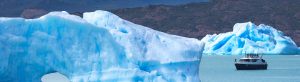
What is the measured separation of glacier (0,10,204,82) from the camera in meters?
16.2

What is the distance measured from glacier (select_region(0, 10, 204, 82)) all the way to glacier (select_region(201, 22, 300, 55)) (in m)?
46.7

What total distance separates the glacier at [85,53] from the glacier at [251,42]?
46744 mm

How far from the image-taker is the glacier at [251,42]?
6462cm

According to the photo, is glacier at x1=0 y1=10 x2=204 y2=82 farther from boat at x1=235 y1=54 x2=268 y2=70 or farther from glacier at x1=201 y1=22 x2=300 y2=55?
glacier at x1=201 y1=22 x2=300 y2=55

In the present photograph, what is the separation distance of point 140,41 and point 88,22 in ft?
3.81

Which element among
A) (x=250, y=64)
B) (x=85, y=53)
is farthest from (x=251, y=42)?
(x=85, y=53)

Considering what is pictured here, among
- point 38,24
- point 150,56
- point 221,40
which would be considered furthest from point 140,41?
point 221,40

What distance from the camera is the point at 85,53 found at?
1648 cm

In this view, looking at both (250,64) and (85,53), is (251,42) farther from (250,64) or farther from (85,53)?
(85,53)

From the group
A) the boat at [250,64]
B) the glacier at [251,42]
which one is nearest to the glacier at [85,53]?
the boat at [250,64]

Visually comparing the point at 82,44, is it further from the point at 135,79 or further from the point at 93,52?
the point at 135,79

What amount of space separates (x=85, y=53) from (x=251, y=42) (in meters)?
50.4

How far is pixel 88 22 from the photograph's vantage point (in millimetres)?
16844

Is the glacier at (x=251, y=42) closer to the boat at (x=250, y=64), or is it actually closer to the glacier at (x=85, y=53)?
the boat at (x=250, y=64)
